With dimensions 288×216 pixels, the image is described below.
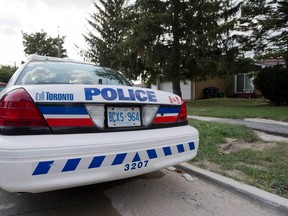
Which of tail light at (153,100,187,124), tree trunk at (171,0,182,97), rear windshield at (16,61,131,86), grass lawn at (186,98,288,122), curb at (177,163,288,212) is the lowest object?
Result: grass lawn at (186,98,288,122)

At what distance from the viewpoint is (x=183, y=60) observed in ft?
57.0

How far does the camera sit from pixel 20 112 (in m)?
2.21

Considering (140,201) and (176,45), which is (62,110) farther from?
(176,45)

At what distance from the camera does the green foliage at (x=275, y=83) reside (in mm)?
14203

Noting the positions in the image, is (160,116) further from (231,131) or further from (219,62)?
(219,62)

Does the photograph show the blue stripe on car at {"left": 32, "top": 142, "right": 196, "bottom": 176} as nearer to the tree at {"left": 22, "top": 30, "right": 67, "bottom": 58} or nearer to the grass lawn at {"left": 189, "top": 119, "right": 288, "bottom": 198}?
the grass lawn at {"left": 189, "top": 119, "right": 288, "bottom": 198}

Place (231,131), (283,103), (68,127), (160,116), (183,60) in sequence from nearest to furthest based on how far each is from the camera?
(68,127)
(160,116)
(231,131)
(283,103)
(183,60)

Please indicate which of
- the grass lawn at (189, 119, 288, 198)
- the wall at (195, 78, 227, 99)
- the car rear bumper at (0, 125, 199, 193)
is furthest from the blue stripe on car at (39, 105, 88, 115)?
the wall at (195, 78, 227, 99)

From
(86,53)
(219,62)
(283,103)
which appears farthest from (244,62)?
(86,53)

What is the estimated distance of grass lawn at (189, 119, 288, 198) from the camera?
3359 mm

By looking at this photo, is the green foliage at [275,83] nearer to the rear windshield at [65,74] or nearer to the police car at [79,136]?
the rear windshield at [65,74]

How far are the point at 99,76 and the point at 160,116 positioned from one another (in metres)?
1.10

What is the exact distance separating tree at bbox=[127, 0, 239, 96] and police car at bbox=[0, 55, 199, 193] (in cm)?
1340

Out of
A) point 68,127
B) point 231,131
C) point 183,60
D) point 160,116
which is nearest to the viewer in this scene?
point 68,127
